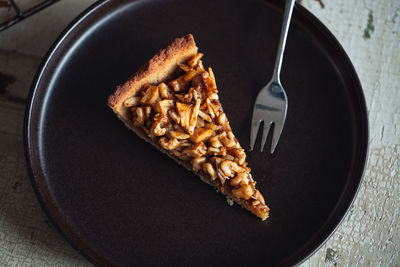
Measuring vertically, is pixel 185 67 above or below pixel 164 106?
above

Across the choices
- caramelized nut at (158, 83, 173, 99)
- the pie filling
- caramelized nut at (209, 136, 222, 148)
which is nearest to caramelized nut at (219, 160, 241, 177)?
the pie filling

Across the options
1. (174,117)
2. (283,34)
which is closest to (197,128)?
(174,117)

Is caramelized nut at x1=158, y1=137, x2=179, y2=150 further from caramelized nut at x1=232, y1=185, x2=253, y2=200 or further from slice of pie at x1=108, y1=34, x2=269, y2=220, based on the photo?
caramelized nut at x1=232, y1=185, x2=253, y2=200

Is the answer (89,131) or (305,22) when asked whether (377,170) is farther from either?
(89,131)

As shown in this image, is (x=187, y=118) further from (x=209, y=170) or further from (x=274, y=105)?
(x=274, y=105)

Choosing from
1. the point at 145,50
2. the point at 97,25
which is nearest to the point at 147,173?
the point at 145,50
